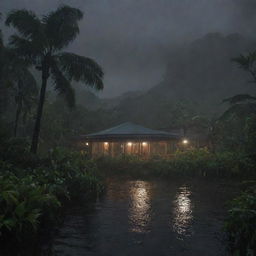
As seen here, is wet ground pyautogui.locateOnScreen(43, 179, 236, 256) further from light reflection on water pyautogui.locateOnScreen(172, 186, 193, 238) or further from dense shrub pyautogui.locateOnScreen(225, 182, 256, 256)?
dense shrub pyautogui.locateOnScreen(225, 182, 256, 256)

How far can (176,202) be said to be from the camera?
12.5 metres

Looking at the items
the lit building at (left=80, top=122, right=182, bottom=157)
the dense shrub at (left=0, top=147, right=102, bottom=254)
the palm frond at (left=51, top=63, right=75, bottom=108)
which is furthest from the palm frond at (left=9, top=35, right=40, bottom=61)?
the lit building at (left=80, top=122, right=182, bottom=157)

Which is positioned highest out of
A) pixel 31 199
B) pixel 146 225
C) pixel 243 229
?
pixel 31 199

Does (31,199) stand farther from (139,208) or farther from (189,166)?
(189,166)

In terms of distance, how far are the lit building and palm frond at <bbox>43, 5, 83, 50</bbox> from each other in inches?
508

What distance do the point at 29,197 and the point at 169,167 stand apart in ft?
47.4

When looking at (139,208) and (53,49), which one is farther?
(53,49)

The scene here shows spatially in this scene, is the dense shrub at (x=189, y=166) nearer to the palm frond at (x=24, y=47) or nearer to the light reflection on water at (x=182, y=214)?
the light reflection on water at (x=182, y=214)

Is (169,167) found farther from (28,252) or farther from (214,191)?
(28,252)

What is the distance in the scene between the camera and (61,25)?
17078 mm

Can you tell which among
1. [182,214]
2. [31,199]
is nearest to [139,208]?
[182,214]

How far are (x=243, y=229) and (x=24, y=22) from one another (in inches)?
613

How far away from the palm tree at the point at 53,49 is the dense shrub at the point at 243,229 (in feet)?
A: 40.1

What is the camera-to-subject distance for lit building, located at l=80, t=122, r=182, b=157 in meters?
29.7
